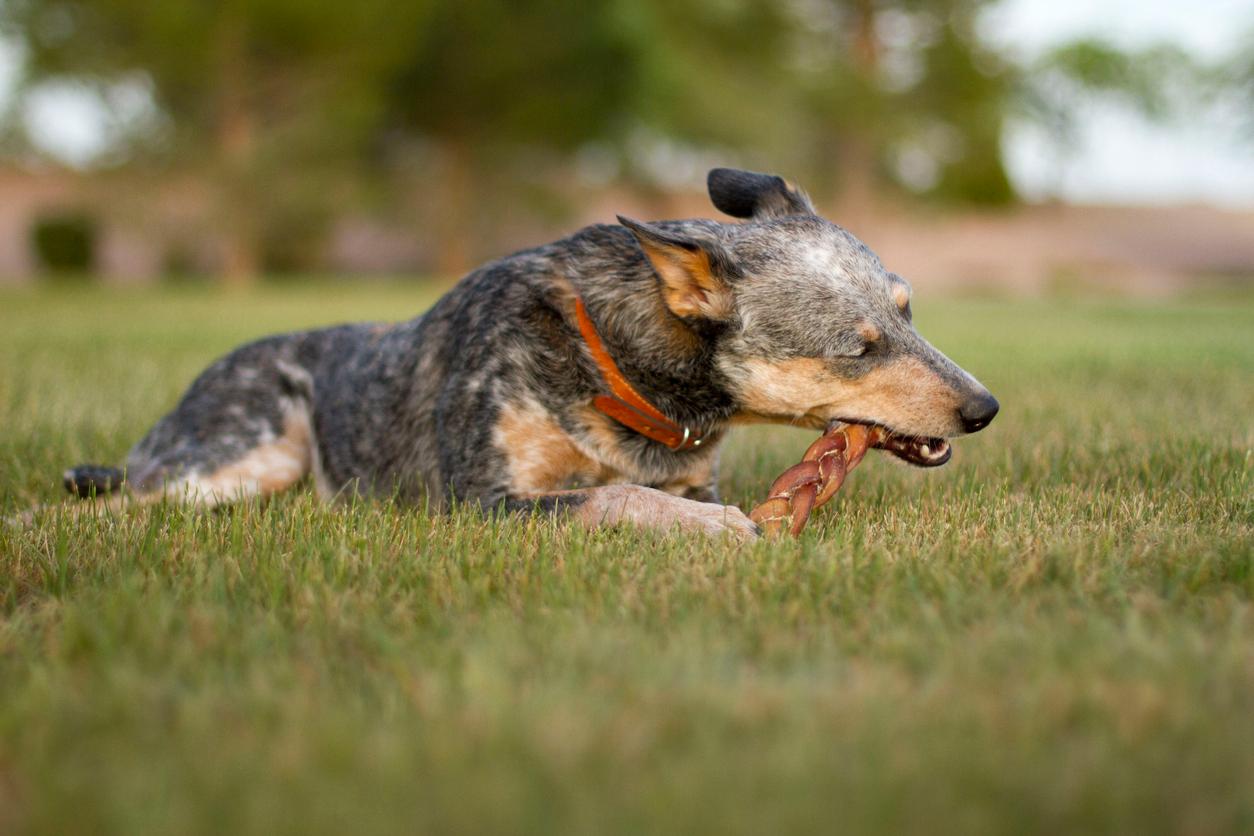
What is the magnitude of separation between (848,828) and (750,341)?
7.66ft

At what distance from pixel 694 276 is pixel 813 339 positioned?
471 millimetres

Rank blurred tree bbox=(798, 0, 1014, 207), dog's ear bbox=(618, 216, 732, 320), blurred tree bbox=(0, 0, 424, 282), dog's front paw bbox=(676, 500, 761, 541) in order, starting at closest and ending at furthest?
dog's front paw bbox=(676, 500, 761, 541) < dog's ear bbox=(618, 216, 732, 320) < blurred tree bbox=(0, 0, 424, 282) < blurred tree bbox=(798, 0, 1014, 207)

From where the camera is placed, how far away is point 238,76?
24.1 m

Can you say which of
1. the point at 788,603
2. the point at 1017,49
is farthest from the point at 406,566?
the point at 1017,49

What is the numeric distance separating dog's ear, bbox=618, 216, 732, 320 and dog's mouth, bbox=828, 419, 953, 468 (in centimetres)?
62

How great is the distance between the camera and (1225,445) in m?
4.66

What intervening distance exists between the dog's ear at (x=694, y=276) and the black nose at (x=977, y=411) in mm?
879

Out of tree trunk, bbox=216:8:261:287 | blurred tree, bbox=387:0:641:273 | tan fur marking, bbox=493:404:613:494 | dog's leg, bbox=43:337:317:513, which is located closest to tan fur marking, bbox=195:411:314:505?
dog's leg, bbox=43:337:317:513

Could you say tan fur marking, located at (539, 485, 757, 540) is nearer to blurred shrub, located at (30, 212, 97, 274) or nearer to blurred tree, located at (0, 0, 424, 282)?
blurred tree, located at (0, 0, 424, 282)

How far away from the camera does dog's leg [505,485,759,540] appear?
3193mm

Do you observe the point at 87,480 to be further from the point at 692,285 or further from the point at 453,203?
the point at 453,203

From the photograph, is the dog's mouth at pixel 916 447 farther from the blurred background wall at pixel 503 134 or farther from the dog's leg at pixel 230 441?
the blurred background wall at pixel 503 134

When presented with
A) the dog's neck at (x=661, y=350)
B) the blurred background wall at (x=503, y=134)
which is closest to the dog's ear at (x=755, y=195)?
→ the dog's neck at (x=661, y=350)

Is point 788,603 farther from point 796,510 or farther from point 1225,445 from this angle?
point 1225,445
